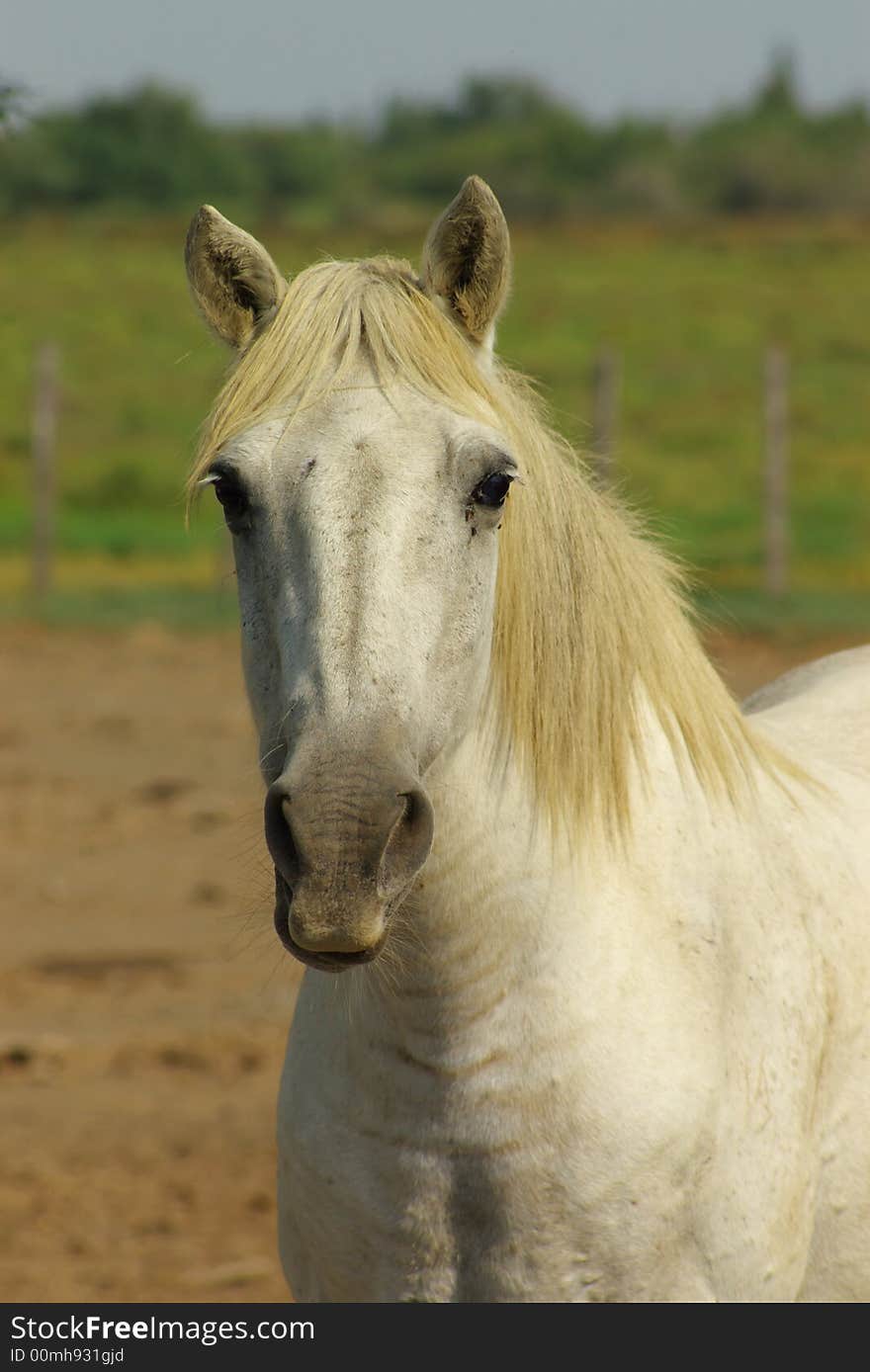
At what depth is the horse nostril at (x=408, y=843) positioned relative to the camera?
197cm

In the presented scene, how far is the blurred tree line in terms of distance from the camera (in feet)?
141

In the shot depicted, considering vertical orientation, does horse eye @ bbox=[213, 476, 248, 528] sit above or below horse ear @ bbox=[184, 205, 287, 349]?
below

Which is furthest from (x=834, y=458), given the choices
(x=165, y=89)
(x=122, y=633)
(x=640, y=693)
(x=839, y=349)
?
(x=165, y=89)

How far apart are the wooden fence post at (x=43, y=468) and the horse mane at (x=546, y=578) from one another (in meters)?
12.3

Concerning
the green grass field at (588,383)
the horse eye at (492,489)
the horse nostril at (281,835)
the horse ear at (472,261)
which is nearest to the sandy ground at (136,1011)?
the horse nostril at (281,835)

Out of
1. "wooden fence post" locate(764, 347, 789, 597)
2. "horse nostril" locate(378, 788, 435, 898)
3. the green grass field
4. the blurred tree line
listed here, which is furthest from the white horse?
the blurred tree line

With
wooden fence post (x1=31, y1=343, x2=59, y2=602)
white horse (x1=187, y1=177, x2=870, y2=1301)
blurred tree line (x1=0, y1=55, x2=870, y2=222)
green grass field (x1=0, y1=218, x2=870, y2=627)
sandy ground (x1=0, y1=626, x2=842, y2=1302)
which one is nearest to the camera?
white horse (x1=187, y1=177, x2=870, y2=1301)

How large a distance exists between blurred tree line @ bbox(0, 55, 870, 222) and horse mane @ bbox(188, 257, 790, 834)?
30.1 meters

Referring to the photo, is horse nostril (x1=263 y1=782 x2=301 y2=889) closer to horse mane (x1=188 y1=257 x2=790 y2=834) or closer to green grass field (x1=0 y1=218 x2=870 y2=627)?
horse mane (x1=188 y1=257 x2=790 y2=834)

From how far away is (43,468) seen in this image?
48.3 ft

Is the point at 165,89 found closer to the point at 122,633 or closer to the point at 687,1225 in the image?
the point at 122,633

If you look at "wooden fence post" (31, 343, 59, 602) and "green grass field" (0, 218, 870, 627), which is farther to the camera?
"green grass field" (0, 218, 870, 627)

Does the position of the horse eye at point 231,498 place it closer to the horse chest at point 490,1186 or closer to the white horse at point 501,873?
the white horse at point 501,873

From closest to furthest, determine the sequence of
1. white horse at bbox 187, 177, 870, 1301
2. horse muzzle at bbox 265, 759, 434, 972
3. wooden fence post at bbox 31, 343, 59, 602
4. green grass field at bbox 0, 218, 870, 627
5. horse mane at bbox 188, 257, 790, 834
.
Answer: horse muzzle at bbox 265, 759, 434, 972
white horse at bbox 187, 177, 870, 1301
horse mane at bbox 188, 257, 790, 834
wooden fence post at bbox 31, 343, 59, 602
green grass field at bbox 0, 218, 870, 627
